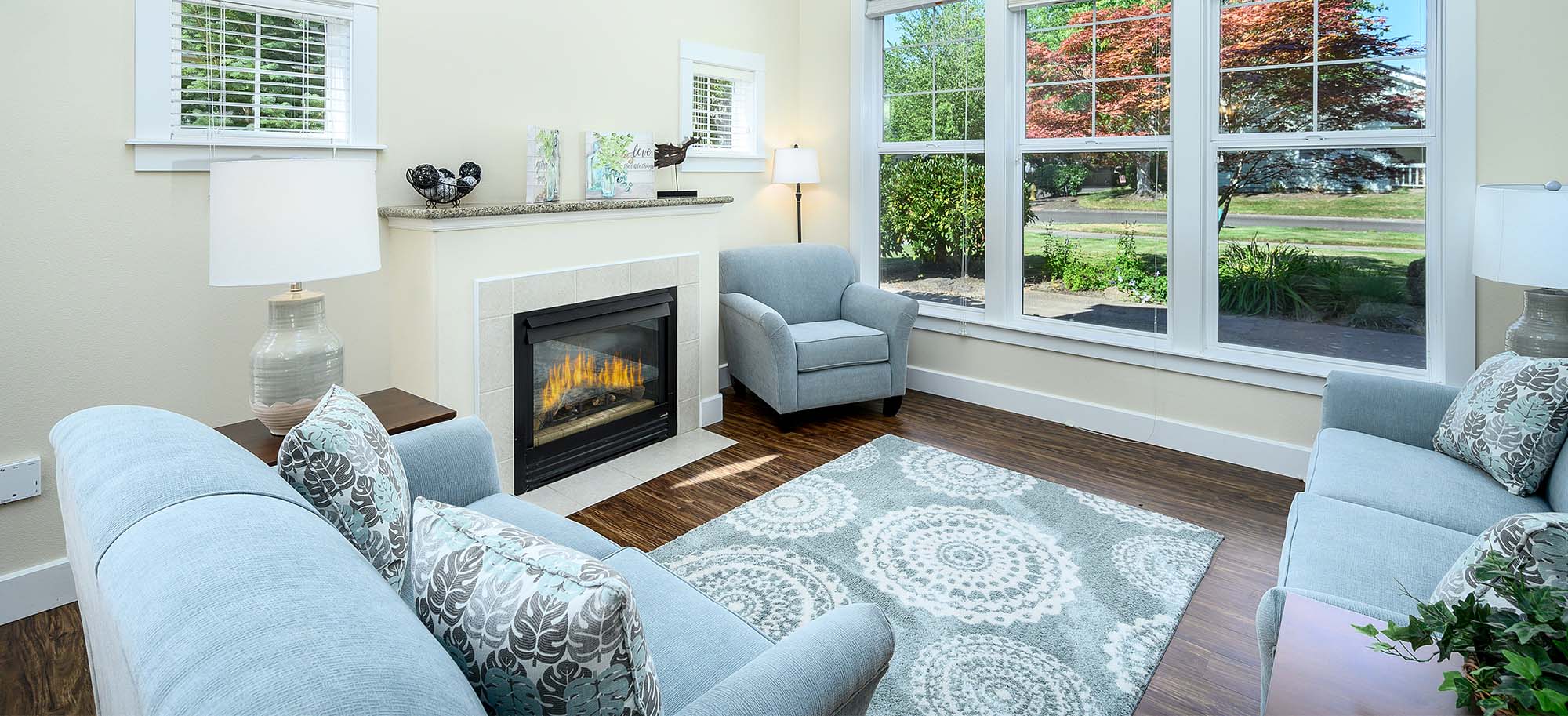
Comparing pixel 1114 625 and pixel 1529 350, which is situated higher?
pixel 1529 350

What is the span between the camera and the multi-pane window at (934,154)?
175 inches

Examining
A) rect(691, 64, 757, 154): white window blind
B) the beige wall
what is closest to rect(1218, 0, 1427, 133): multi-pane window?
rect(691, 64, 757, 154): white window blind

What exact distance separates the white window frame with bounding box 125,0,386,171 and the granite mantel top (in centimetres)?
30

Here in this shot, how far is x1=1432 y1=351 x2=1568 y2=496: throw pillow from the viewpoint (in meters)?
2.10

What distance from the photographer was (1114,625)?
2.28 metres

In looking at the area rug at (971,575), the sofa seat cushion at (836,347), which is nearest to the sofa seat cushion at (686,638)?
the area rug at (971,575)

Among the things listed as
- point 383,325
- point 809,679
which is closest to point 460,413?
point 383,325

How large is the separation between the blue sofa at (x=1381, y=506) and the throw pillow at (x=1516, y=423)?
0.12 ft

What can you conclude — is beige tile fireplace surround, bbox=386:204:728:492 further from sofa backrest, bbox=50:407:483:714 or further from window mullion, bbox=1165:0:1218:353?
window mullion, bbox=1165:0:1218:353

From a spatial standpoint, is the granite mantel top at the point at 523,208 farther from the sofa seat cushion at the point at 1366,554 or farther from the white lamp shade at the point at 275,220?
the sofa seat cushion at the point at 1366,554

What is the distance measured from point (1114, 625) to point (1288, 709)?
3.97ft

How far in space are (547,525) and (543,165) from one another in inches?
80.7

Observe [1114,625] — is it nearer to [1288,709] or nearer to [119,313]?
[1288,709]

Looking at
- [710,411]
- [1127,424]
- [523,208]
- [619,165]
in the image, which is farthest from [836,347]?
[523,208]
